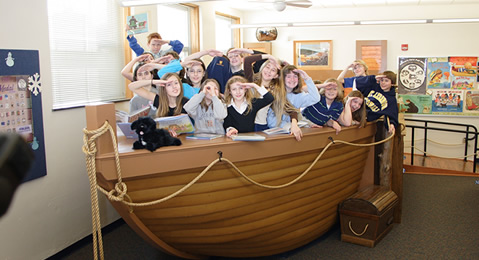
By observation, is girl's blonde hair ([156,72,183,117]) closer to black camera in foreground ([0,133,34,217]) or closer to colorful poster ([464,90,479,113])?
black camera in foreground ([0,133,34,217])

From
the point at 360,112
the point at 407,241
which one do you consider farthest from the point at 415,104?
the point at 407,241

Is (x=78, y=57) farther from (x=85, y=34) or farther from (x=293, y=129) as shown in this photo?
(x=293, y=129)

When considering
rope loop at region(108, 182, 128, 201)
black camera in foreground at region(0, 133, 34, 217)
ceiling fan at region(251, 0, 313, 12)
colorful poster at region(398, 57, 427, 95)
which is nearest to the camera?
black camera in foreground at region(0, 133, 34, 217)

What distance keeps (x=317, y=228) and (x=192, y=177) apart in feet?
5.06

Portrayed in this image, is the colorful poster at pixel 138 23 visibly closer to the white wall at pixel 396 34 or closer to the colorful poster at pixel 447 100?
the white wall at pixel 396 34

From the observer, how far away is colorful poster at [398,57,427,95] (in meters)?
9.18

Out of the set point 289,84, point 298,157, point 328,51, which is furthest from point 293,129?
point 328,51

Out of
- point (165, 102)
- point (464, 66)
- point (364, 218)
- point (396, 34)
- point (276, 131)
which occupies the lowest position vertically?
point (364, 218)

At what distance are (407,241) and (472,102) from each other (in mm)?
5916

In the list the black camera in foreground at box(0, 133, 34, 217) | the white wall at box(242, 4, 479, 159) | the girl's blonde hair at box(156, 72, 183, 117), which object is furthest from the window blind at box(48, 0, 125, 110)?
the white wall at box(242, 4, 479, 159)

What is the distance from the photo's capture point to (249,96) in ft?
11.4

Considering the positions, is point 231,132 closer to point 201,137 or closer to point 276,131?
point 201,137

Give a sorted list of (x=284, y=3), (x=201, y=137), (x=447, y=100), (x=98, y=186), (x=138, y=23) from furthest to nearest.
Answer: (x=447, y=100), (x=284, y=3), (x=138, y=23), (x=201, y=137), (x=98, y=186)

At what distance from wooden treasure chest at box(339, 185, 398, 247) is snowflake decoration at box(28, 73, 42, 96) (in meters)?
2.75
